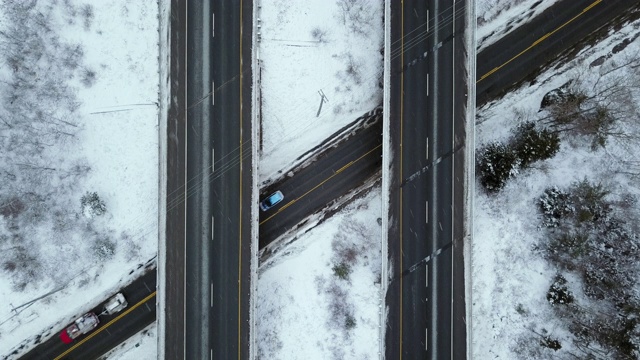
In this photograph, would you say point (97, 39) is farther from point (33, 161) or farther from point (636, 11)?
point (636, 11)

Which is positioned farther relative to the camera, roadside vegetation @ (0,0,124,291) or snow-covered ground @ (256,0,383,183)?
snow-covered ground @ (256,0,383,183)

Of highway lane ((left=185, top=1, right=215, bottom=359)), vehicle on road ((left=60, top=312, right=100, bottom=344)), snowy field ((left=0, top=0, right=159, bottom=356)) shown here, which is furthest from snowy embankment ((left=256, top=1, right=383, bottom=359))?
vehicle on road ((left=60, top=312, right=100, bottom=344))

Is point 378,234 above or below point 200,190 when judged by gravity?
below

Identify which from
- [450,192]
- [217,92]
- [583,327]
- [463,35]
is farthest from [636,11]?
[217,92]

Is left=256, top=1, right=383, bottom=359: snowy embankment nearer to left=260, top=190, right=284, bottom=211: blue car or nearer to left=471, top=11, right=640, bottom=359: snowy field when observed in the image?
left=260, top=190, right=284, bottom=211: blue car

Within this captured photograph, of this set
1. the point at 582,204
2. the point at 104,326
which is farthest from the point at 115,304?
the point at 582,204

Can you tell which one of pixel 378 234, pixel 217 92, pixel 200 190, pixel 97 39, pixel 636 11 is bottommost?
pixel 378 234

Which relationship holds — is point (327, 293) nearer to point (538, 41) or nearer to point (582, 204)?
point (582, 204)
